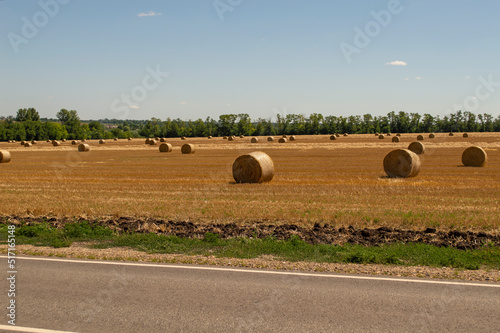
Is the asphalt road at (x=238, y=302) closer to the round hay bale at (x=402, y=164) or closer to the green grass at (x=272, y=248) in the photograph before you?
the green grass at (x=272, y=248)

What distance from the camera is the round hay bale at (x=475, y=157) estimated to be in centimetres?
3544

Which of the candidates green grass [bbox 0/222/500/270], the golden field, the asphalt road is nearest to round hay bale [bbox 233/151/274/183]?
the golden field

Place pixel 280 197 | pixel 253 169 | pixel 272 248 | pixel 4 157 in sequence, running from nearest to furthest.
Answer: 1. pixel 272 248
2. pixel 280 197
3. pixel 253 169
4. pixel 4 157

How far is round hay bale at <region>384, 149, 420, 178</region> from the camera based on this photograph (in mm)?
28391

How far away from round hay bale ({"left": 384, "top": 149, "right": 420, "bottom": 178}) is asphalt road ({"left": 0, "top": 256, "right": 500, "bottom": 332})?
20.7m

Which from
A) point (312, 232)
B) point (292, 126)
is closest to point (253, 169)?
point (312, 232)

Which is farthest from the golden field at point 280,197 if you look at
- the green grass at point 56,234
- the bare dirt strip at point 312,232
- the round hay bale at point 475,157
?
the round hay bale at point 475,157

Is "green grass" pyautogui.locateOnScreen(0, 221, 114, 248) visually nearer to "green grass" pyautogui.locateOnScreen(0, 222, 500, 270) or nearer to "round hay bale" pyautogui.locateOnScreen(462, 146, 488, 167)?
"green grass" pyautogui.locateOnScreen(0, 222, 500, 270)

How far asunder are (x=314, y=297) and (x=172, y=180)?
2100cm

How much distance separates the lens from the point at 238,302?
7680 mm

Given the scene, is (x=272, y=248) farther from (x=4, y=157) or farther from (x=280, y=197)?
(x=4, y=157)

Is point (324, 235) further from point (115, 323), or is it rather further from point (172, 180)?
point (172, 180)

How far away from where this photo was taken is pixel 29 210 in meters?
17.5

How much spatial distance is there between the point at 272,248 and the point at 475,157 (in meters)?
29.4
